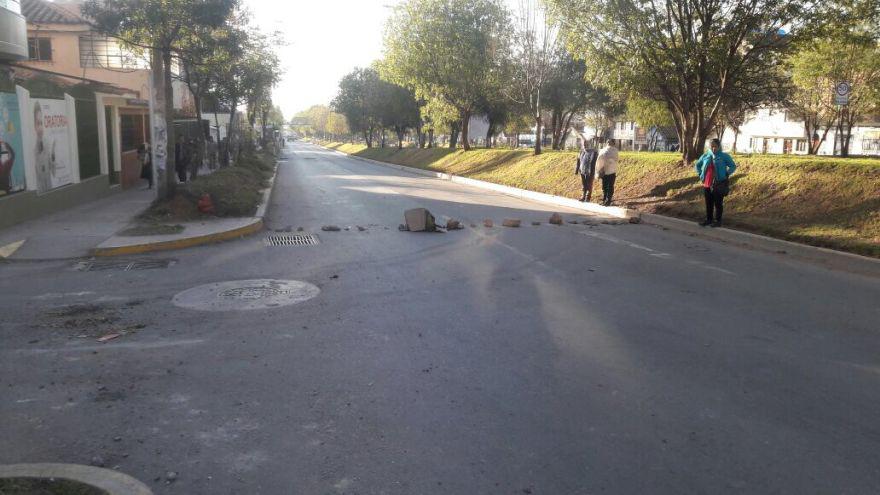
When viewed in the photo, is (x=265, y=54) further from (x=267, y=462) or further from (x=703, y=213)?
(x=267, y=462)

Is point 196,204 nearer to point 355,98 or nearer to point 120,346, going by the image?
point 120,346

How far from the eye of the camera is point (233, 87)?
2955 centimetres

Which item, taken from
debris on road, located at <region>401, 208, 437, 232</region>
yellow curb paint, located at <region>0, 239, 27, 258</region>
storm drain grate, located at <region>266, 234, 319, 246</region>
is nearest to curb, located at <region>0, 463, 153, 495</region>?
yellow curb paint, located at <region>0, 239, 27, 258</region>

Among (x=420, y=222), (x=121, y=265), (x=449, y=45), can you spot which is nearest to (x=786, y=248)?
(x=420, y=222)

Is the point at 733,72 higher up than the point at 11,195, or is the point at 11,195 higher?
the point at 733,72

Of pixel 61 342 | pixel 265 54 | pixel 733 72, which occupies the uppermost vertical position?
pixel 265 54

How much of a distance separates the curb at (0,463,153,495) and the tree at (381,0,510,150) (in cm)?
3224

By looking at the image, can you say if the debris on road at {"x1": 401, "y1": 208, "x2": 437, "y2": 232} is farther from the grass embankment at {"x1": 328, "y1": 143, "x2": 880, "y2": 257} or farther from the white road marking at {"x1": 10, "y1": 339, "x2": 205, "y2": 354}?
the white road marking at {"x1": 10, "y1": 339, "x2": 205, "y2": 354}

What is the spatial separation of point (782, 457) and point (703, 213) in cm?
1180

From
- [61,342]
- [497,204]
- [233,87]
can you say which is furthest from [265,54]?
[61,342]

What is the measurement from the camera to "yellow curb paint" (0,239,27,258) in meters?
10.0

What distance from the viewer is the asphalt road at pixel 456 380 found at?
3.73 meters

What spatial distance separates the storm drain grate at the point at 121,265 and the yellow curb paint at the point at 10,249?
1194 mm

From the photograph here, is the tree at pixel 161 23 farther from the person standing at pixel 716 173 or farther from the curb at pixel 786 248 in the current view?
the curb at pixel 786 248
